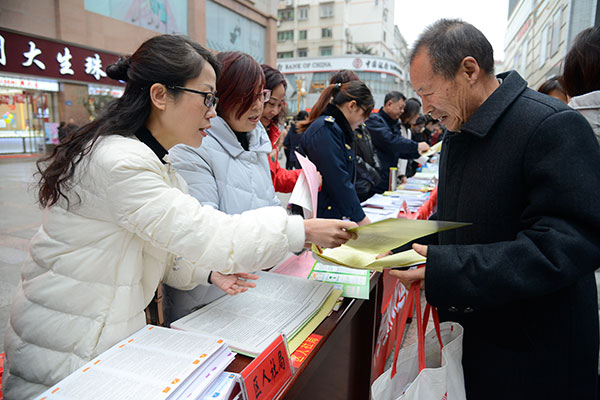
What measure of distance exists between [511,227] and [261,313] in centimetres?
73

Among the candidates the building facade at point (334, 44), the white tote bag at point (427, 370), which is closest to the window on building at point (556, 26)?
the white tote bag at point (427, 370)

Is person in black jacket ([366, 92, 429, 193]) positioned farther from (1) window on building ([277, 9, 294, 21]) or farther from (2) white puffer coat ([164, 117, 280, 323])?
(1) window on building ([277, 9, 294, 21])

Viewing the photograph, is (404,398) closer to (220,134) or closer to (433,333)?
(433,333)

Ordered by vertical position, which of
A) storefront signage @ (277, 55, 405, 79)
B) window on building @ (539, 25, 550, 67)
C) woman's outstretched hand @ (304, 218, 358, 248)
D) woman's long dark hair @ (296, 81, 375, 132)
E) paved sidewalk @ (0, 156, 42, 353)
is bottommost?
paved sidewalk @ (0, 156, 42, 353)

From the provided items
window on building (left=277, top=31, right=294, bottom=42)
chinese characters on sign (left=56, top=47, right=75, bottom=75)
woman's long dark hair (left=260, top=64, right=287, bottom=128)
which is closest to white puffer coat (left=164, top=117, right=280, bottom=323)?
woman's long dark hair (left=260, top=64, right=287, bottom=128)

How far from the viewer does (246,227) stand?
3.23 feet

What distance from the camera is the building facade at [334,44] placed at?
1341 inches

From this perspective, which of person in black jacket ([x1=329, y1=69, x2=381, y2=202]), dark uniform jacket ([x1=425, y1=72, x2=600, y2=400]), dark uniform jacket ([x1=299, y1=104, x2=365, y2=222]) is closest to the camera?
dark uniform jacket ([x1=425, y1=72, x2=600, y2=400])

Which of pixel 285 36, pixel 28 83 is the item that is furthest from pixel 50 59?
pixel 285 36

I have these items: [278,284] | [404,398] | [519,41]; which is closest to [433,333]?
[404,398]

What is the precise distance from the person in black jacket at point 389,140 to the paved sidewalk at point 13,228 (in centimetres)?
309

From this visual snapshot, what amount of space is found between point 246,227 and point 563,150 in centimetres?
79

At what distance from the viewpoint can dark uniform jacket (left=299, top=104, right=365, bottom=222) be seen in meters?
2.38

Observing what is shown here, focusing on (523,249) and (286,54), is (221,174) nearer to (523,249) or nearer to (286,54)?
(523,249)
